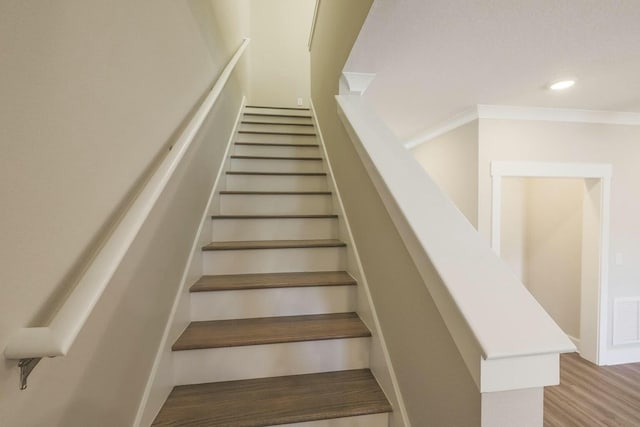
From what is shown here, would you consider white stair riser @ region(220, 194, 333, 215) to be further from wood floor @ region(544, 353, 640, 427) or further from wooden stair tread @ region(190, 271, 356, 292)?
wood floor @ region(544, 353, 640, 427)

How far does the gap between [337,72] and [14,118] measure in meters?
1.54

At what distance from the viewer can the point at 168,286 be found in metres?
1.13

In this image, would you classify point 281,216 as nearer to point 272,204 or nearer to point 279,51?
point 272,204

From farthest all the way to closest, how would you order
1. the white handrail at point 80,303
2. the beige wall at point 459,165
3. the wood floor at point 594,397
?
1. the beige wall at point 459,165
2. the wood floor at point 594,397
3. the white handrail at point 80,303

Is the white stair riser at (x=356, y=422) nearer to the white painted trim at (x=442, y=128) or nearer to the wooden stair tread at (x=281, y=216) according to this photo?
the wooden stair tread at (x=281, y=216)

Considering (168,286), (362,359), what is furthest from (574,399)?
(168,286)

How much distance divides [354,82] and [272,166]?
107 centimetres

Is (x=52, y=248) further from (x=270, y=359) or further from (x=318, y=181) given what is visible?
(x=318, y=181)

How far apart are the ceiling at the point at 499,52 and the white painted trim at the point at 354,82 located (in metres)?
0.04

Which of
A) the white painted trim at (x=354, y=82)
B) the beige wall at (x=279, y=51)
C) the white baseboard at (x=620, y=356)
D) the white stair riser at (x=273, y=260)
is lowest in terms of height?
the white baseboard at (x=620, y=356)

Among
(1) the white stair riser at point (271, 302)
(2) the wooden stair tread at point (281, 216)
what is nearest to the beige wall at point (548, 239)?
(2) the wooden stair tread at point (281, 216)

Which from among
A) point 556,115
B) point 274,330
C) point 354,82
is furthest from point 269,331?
point 556,115

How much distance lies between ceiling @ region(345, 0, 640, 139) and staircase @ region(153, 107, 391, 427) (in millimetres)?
1013

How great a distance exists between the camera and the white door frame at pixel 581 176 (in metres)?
2.54
